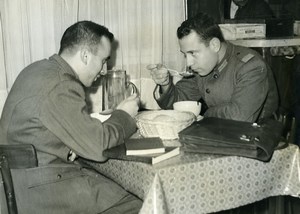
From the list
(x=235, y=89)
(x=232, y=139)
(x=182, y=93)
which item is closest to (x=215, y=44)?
(x=235, y=89)

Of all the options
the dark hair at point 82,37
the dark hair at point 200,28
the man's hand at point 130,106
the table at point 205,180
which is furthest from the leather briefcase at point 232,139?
the dark hair at point 200,28

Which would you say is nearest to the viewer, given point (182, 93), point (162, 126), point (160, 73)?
point (162, 126)

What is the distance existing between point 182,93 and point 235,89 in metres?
0.41

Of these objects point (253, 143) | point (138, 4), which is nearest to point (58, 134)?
point (253, 143)

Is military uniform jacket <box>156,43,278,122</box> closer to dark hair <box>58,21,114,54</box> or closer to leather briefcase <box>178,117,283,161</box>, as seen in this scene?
leather briefcase <box>178,117,283,161</box>

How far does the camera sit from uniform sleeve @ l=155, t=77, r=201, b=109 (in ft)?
7.72

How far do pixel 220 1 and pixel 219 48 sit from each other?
114 centimetres

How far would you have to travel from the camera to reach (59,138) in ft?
4.97

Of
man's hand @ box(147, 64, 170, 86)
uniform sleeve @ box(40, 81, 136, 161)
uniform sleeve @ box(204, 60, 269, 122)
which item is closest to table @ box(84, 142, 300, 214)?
uniform sleeve @ box(40, 81, 136, 161)

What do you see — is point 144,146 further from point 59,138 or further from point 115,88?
point 115,88

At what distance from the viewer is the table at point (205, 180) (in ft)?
4.44

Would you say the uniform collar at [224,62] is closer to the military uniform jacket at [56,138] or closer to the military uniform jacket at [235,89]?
the military uniform jacket at [235,89]

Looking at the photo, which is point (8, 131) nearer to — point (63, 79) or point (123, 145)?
point (63, 79)

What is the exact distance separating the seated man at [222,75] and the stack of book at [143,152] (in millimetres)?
544
